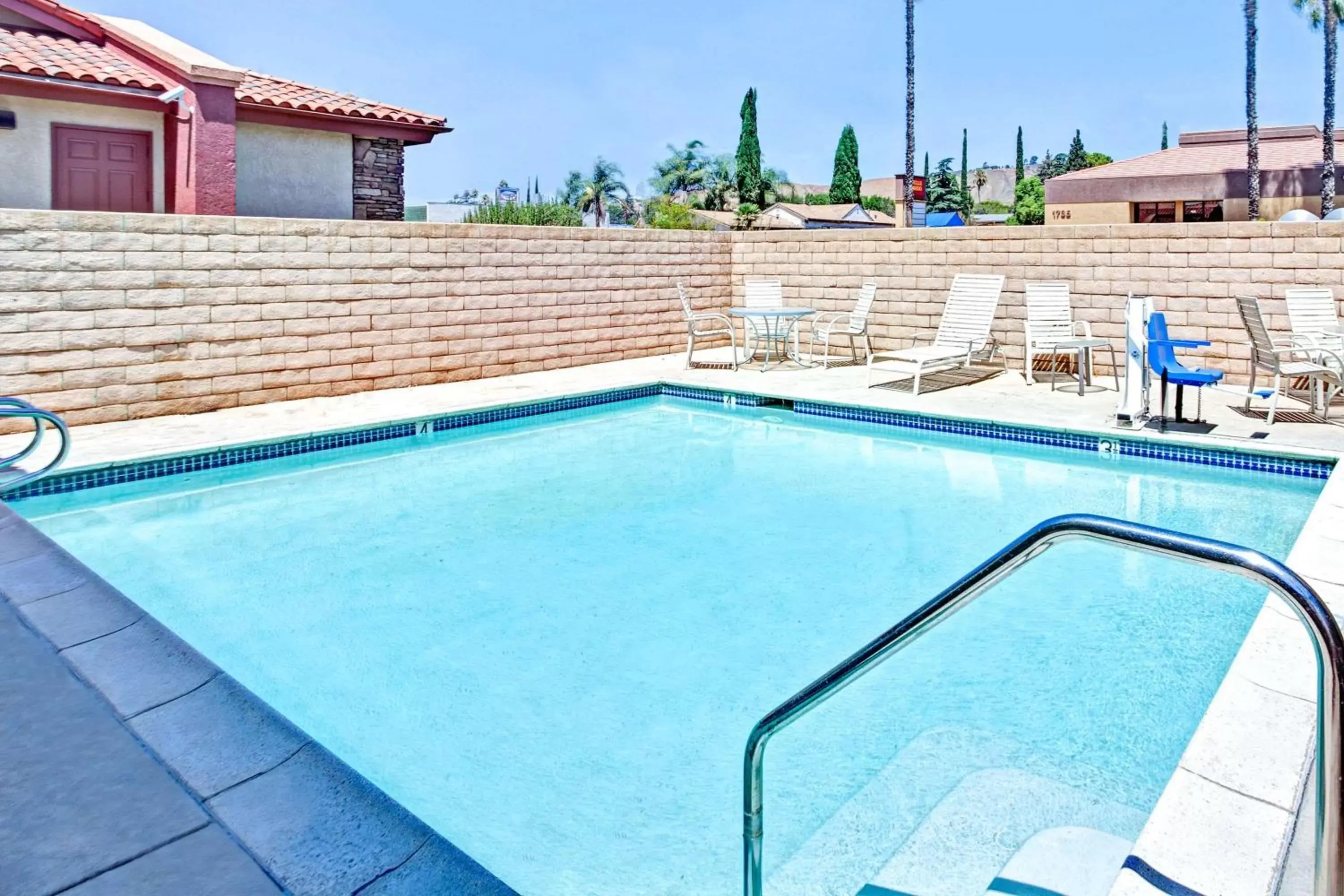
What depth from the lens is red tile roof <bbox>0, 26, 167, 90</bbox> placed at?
405 inches

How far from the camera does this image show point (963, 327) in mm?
9898

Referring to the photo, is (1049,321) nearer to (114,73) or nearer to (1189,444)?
(1189,444)

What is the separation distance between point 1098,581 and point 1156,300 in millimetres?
5760

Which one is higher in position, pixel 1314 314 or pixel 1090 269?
pixel 1090 269

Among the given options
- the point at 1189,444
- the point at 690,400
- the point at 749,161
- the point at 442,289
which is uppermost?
the point at 749,161

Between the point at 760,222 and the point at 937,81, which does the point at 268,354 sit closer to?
the point at 760,222

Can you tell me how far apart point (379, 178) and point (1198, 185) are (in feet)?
68.1

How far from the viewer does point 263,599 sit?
455 centimetres

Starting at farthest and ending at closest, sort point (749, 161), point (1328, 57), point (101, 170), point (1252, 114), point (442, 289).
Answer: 1. point (749, 161)
2. point (1328, 57)
3. point (1252, 114)
4. point (101, 170)
5. point (442, 289)

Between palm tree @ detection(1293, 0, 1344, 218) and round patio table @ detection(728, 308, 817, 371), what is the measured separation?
56.7 feet

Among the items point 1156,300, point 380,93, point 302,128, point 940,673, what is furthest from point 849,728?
point 380,93

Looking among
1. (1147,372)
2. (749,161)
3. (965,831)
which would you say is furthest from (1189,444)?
(749,161)

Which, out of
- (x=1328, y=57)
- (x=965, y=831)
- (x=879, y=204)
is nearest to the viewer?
(x=965, y=831)

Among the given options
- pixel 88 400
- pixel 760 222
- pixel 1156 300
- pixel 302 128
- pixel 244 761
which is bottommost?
pixel 244 761
